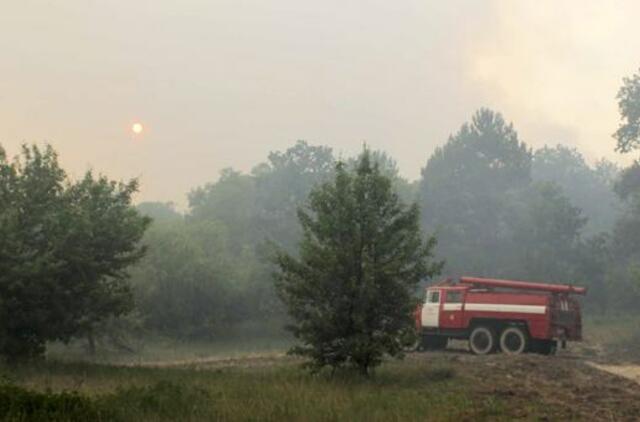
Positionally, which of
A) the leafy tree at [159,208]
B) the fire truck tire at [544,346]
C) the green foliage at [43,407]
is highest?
the leafy tree at [159,208]

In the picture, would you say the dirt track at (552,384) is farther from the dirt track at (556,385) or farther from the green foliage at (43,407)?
the green foliage at (43,407)

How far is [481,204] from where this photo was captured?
249ft

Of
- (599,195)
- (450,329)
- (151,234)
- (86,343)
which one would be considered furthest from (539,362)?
(599,195)

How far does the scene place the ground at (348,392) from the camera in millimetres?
12286

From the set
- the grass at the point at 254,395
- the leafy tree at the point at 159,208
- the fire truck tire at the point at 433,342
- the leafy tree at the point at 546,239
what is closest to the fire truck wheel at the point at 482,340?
the fire truck tire at the point at 433,342

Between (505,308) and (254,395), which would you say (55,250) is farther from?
(505,308)

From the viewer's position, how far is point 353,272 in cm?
1861

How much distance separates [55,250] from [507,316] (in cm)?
1724

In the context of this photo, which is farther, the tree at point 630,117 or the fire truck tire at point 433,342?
the tree at point 630,117

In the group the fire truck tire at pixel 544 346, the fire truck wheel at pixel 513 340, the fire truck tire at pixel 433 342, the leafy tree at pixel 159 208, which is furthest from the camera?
the leafy tree at pixel 159 208

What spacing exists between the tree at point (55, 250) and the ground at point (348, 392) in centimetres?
159

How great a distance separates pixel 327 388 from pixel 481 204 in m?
63.2

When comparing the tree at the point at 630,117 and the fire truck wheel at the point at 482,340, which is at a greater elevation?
the tree at the point at 630,117

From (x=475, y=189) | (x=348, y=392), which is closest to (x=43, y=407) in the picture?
(x=348, y=392)
